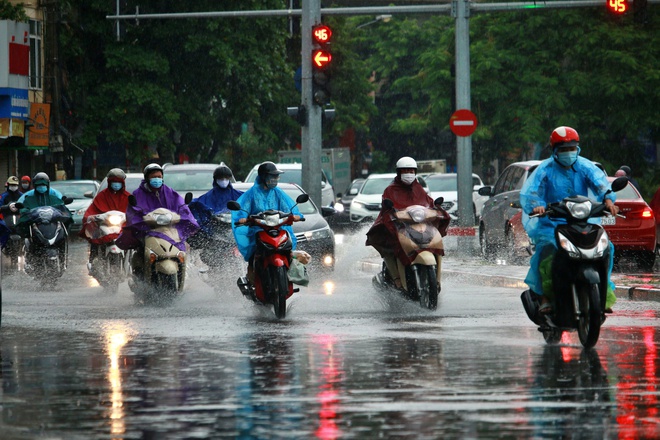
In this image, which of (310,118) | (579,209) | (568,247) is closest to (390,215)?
(579,209)

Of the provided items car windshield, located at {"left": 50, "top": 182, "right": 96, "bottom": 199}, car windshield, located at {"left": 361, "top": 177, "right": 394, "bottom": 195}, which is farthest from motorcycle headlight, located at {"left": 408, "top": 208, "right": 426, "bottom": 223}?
car windshield, located at {"left": 50, "top": 182, "right": 96, "bottom": 199}

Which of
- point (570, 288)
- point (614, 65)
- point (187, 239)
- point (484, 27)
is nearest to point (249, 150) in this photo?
point (484, 27)

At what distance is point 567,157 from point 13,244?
13.5 meters

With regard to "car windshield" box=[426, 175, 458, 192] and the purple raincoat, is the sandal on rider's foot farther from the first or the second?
"car windshield" box=[426, 175, 458, 192]

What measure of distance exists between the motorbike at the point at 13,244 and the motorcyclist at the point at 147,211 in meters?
5.43

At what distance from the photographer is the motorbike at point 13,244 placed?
22.4 metres

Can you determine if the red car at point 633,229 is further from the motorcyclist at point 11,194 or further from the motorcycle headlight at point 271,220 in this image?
the motorcyclist at point 11,194

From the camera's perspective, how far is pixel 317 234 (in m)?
22.0

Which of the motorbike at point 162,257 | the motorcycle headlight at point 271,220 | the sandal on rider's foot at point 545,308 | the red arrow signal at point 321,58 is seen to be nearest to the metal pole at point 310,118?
the red arrow signal at point 321,58

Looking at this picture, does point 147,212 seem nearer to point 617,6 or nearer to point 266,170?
point 266,170

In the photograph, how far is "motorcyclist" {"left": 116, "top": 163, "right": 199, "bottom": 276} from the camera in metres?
17.0

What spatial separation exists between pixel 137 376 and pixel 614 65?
Result: 34246mm

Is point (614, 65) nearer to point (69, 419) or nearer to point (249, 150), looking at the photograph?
point (249, 150)

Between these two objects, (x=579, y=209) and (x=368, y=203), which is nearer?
(x=579, y=209)
